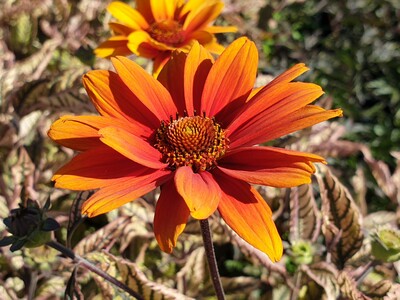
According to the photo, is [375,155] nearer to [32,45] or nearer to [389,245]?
[389,245]

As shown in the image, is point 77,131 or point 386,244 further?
point 386,244

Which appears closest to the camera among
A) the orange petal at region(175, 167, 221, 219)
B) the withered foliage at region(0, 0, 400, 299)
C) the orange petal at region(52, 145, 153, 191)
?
the orange petal at region(175, 167, 221, 219)

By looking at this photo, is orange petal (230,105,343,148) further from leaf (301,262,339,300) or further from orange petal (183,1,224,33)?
orange petal (183,1,224,33)

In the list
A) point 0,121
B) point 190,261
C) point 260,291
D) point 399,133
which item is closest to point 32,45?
point 0,121

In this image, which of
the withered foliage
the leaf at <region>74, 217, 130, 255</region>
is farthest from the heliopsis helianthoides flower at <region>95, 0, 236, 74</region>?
the leaf at <region>74, 217, 130, 255</region>

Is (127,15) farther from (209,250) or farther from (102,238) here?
(209,250)

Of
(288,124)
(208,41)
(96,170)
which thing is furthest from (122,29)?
(288,124)

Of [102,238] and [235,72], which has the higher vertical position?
[235,72]
